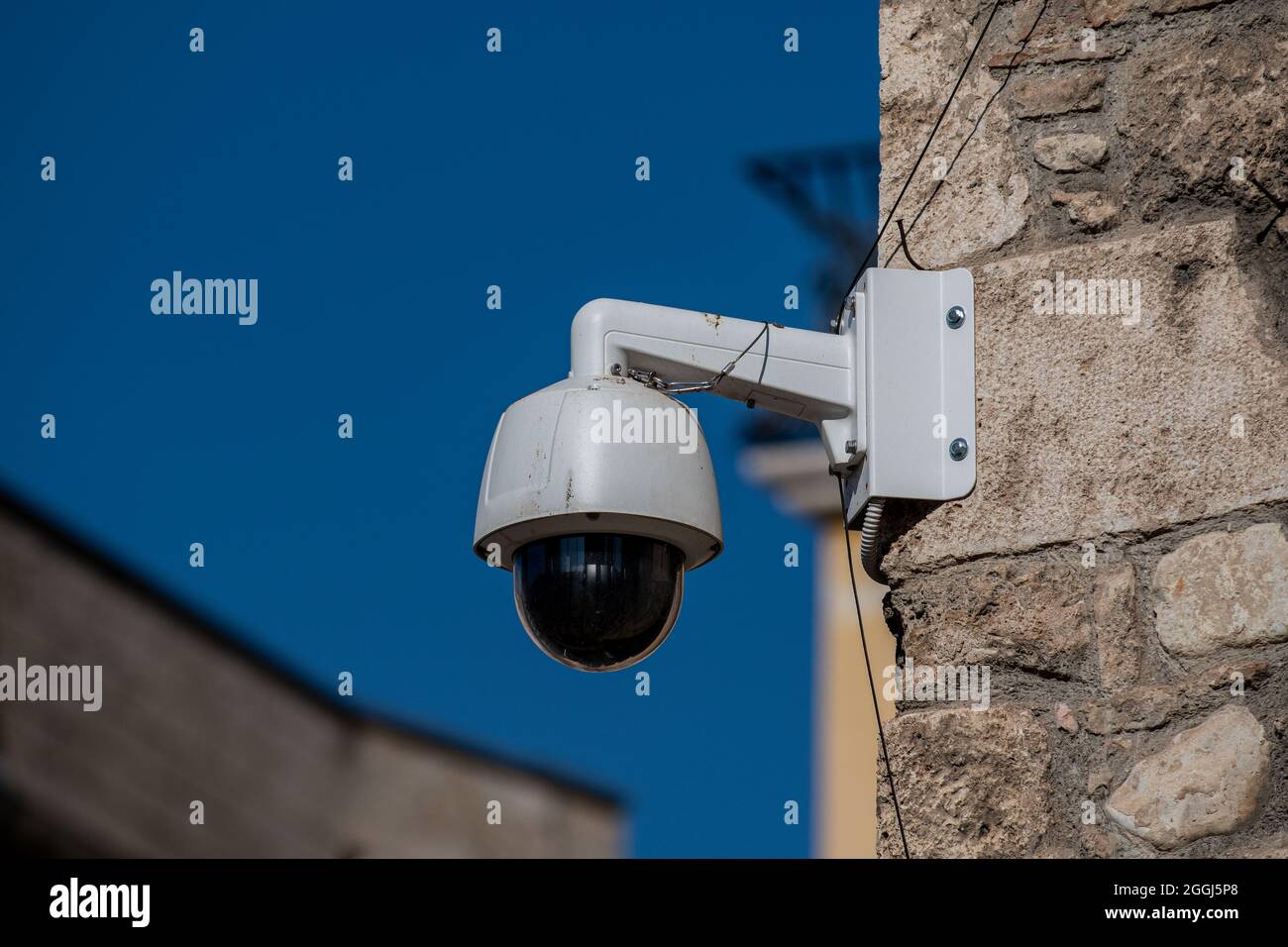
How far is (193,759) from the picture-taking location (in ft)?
30.3

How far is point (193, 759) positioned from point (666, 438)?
22.9ft

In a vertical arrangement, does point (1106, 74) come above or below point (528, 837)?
above

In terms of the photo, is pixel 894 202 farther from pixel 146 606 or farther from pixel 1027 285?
pixel 146 606

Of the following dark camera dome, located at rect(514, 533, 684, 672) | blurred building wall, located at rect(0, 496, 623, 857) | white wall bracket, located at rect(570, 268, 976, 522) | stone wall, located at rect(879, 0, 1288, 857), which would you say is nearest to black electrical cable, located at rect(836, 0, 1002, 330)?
stone wall, located at rect(879, 0, 1288, 857)

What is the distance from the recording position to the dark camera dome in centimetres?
276

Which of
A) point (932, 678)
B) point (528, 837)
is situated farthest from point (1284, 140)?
point (528, 837)

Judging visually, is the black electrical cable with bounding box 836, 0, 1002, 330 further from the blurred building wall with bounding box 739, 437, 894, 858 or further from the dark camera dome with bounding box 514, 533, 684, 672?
the blurred building wall with bounding box 739, 437, 894, 858

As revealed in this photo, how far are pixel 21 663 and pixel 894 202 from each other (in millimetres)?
6306

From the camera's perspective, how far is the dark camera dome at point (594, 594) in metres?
2.76

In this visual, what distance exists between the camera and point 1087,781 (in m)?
2.65

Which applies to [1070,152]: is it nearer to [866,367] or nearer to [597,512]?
[866,367]

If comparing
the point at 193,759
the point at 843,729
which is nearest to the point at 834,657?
the point at 843,729

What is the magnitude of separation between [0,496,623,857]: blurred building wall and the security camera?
5.63 meters
